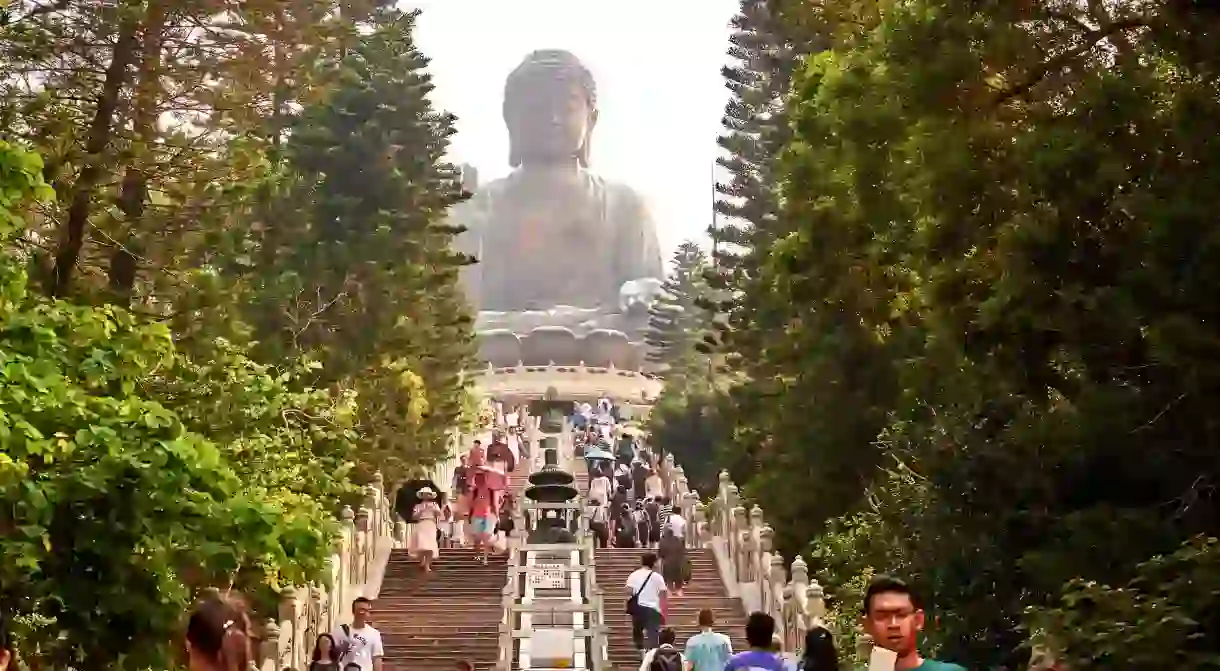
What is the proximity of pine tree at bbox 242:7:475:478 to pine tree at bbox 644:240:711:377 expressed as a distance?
43.4 ft

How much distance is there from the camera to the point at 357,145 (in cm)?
2030

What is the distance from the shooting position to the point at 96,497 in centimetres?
694

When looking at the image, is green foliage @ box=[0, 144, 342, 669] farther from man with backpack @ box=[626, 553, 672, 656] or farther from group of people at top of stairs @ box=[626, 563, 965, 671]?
man with backpack @ box=[626, 553, 672, 656]

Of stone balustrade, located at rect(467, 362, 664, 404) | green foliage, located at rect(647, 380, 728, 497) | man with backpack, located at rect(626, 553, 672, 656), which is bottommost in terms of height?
man with backpack, located at rect(626, 553, 672, 656)

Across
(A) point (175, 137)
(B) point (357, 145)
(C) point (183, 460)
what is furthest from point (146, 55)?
(B) point (357, 145)

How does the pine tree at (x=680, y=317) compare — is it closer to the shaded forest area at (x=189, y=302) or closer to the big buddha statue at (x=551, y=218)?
the big buddha statue at (x=551, y=218)

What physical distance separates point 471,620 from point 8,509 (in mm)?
7552

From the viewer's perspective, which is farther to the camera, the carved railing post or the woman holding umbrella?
the woman holding umbrella

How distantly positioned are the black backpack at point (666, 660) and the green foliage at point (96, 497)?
Answer: 1.71m

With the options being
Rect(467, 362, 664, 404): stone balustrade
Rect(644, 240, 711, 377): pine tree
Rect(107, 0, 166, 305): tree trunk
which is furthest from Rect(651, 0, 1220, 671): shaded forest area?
Rect(467, 362, 664, 404): stone balustrade

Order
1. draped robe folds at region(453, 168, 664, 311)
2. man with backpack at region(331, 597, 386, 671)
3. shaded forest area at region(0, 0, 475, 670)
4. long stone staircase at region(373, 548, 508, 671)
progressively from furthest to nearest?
draped robe folds at region(453, 168, 664, 311) → long stone staircase at region(373, 548, 508, 671) → man with backpack at region(331, 597, 386, 671) → shaded forest area at region(0, 0, 475, 670)

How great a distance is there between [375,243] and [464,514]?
12.3 ft

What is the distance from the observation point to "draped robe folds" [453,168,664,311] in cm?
4722

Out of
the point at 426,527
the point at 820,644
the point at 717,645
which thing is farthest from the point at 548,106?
the point at 820,644
